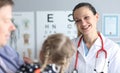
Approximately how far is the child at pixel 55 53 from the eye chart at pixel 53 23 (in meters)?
1.26

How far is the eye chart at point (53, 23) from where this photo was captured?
2.21m

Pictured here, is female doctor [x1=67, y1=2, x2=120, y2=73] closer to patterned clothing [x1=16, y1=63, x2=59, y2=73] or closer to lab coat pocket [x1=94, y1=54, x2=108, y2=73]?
lab coat pocket [x1=94, y1=54, x2=108, y2=73]

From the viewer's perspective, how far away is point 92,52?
1.62 metres

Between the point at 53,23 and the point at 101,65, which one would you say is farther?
the point at 53,23

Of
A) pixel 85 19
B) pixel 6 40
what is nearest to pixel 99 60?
pixel 85 19

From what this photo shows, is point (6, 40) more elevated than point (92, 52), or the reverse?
point (6, 40)

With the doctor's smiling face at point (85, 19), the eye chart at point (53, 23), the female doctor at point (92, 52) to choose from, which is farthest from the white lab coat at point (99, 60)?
the eye chart at point (53, 23)

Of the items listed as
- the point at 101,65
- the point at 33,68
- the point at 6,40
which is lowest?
the point at 101,65

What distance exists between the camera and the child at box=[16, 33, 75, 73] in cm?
91

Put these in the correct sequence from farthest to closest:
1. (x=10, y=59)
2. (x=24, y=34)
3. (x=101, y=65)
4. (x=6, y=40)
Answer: (x=24, y=34) < (x=101, y=65) < (x=10, y=59) < (x=6, y=40)

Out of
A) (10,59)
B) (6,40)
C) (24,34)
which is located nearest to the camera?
(6,40)

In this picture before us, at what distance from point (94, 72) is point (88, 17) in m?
0.37

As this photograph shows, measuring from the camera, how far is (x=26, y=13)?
2189 millimetres

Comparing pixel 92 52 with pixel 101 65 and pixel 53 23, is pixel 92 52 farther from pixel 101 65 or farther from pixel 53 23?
pixel 53 23
